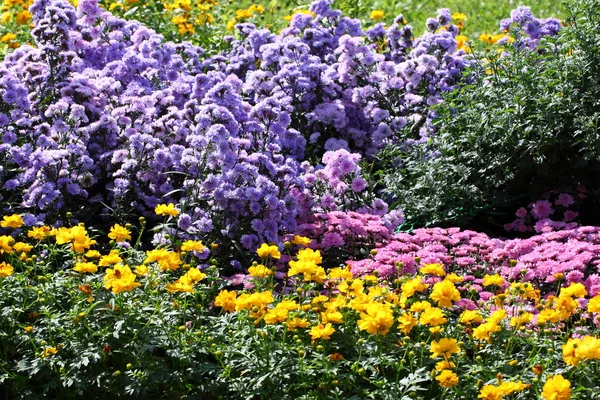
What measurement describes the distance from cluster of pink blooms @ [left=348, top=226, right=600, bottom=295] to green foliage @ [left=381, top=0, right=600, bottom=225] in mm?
490

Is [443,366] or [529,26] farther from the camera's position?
[529,26]

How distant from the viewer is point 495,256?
4.35m

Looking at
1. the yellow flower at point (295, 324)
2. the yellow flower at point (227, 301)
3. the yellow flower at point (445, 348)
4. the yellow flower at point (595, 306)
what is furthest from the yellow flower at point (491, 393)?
the yellow flower at point (227, 301)

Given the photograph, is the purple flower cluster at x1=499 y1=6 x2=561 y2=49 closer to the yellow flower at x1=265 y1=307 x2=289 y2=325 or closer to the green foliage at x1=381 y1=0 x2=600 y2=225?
the green foliage at x1=381 y1=0 x2=600 y2=225

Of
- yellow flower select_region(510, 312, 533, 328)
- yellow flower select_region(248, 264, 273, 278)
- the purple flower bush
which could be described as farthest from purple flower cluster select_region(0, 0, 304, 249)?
yellow flower select_region(510, 312, 533, 328)

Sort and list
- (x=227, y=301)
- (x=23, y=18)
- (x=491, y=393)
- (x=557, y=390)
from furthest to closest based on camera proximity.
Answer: (x=23, y=18) → (x=227, y=301) → (x=491, y=393) → (x=557, y=390)

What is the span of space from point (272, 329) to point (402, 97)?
9.95ft

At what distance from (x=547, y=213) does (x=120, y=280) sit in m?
2.55

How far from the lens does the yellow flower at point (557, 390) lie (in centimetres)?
274

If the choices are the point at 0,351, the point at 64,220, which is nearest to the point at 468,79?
the point at 64,220

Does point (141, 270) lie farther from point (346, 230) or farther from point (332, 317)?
point (346, 230)

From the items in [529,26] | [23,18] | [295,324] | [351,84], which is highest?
[23,18]

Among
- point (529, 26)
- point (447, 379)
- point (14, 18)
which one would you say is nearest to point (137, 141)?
point (447, 379)

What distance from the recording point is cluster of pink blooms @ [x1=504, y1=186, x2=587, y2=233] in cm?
504
